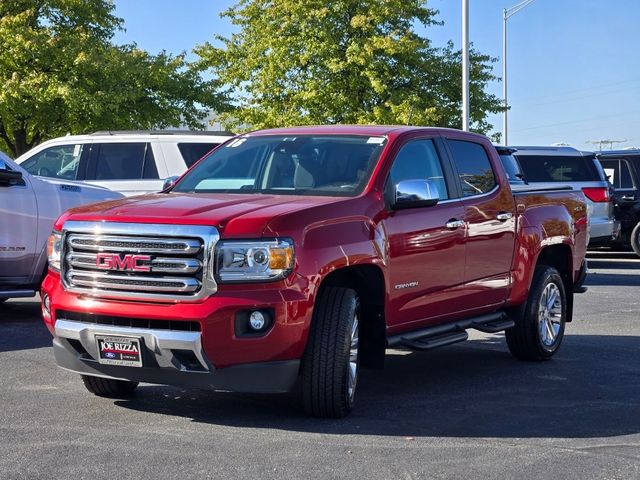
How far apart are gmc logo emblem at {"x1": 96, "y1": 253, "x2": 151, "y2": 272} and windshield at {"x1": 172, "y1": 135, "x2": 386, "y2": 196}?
1.28 metres

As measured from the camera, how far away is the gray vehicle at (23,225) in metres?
10.5

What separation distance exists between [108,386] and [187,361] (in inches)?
45.4

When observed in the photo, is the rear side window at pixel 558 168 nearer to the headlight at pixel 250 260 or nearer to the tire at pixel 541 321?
the tire at pixel 541 321

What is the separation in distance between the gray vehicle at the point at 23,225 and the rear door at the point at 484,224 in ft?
15.2

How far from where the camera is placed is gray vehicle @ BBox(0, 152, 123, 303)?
415 inches

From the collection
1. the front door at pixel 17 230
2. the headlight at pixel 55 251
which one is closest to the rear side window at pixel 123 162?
the front door at pixel 17 230

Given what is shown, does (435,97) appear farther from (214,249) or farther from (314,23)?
(214,249)

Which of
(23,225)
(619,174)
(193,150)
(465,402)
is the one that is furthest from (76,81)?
(465,402)

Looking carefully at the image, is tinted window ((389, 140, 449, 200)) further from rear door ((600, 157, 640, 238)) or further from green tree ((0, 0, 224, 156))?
green tree ((0, 0, 224, 156))

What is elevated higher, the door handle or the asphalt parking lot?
the door handle

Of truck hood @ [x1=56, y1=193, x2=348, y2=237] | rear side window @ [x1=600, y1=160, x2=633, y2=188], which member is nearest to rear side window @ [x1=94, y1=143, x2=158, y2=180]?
truck hood @ [x1=56, y1=193, x2=348, y2=237]

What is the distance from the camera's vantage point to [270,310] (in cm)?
591

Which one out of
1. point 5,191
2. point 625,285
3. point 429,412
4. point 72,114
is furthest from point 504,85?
point 429,412

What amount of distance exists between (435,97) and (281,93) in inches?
252
